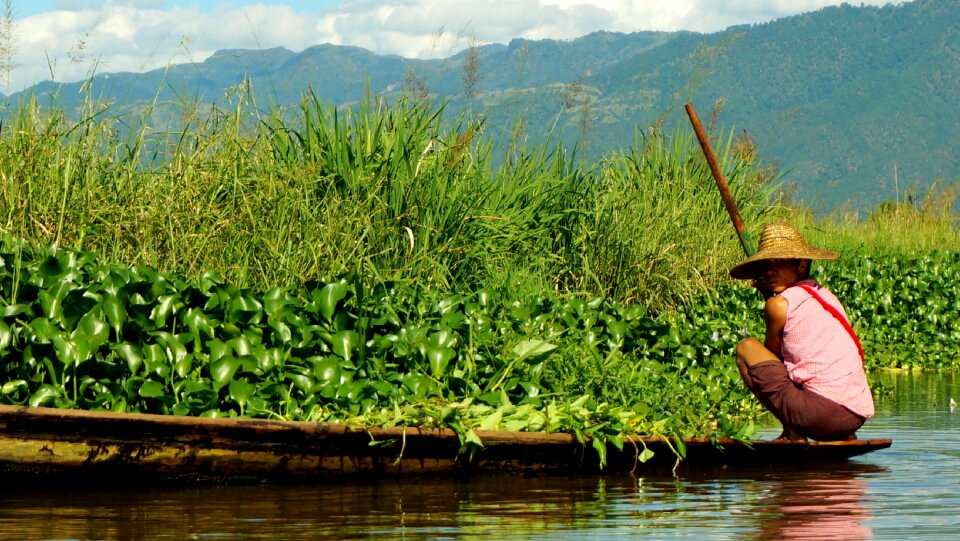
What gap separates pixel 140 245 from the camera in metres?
7.49

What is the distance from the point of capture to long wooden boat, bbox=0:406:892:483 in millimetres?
5395

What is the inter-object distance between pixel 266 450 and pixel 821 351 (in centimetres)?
265

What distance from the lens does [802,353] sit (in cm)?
629

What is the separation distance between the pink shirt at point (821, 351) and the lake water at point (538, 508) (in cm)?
40

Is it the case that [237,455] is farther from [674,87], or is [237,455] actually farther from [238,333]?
[674,87]

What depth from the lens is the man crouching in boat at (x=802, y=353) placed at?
245 inches

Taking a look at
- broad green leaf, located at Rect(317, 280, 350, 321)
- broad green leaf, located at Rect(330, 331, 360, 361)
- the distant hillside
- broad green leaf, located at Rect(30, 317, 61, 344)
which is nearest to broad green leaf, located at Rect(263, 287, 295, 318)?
broad green leaf, located at Rect(317, 280, 350, 321)

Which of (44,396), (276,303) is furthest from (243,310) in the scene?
(44,396)

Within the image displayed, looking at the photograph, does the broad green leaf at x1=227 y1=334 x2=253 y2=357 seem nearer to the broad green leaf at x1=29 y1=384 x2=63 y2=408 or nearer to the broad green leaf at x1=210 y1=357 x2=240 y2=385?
the broad green leaf at x1=210 y1=357 x2=240 y2=385

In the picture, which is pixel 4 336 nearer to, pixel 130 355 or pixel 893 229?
Result: pixel 130 355

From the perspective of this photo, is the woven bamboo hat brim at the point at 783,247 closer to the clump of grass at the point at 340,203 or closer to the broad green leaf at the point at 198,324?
the clump of grass at the point at 340,203

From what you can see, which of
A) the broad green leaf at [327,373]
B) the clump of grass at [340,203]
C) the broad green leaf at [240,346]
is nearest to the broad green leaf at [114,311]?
the broad green leaf at [240,346]

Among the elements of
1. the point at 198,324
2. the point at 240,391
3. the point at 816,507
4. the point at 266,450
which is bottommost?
the point at 816,507

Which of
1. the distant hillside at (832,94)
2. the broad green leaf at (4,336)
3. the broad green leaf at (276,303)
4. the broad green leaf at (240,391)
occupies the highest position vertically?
the distant hillside at (832,94)
